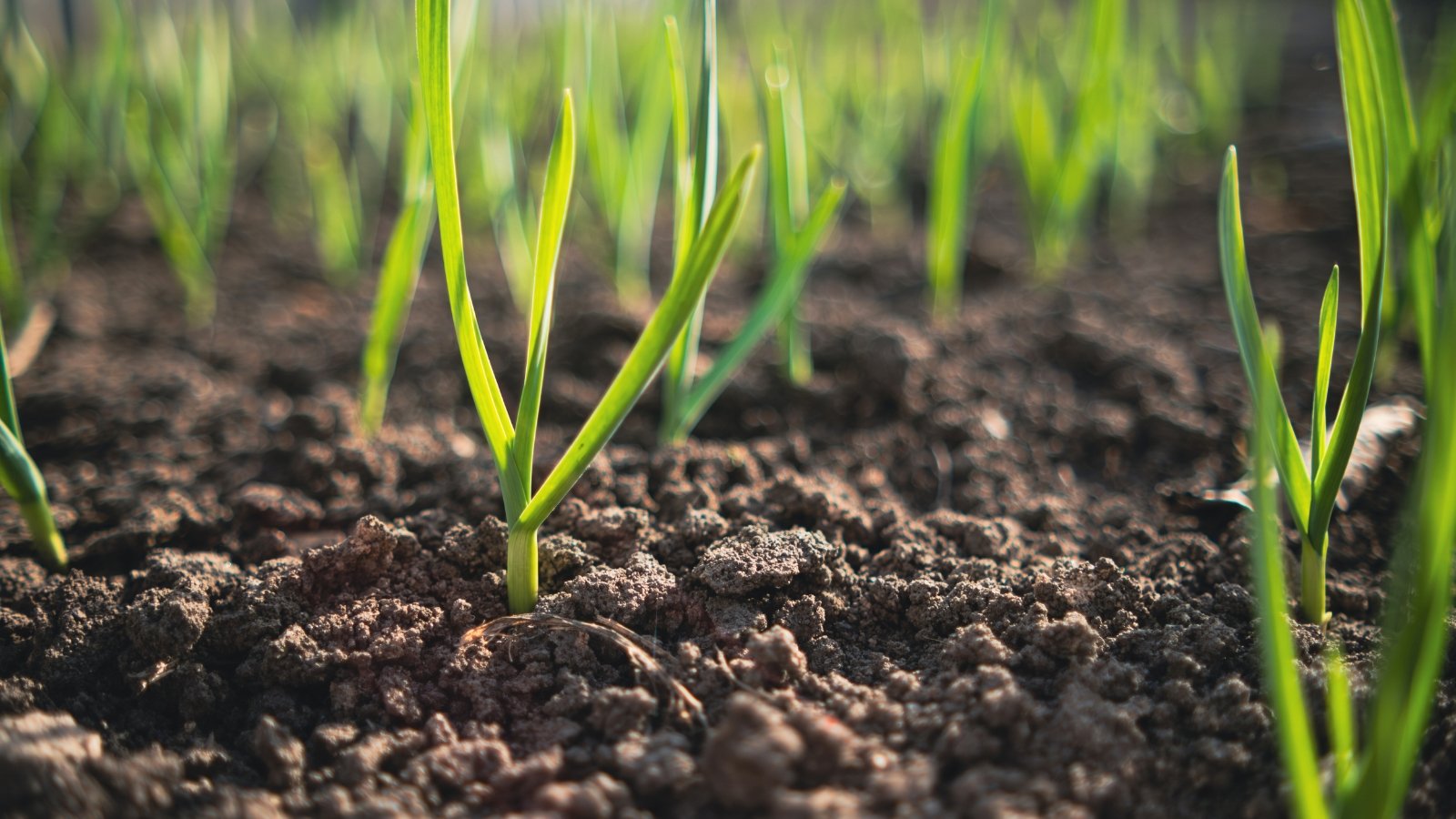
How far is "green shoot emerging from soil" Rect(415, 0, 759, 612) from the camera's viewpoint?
61cm

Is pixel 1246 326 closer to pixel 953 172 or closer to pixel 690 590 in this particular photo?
pixel 690 590

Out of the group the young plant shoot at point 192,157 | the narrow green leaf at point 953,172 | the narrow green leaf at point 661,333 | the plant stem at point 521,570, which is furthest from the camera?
the young plant shoot at point 192,157

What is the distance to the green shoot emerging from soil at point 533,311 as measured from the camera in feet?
2.01

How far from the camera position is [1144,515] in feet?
3.14

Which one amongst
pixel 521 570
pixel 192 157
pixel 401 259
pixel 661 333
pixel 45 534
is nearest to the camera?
pixel 661 333

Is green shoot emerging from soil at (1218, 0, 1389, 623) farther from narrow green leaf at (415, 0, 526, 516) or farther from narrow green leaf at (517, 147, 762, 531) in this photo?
narrow green leaf at (415, 0, 526, 516)

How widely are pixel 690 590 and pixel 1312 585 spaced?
520 mm

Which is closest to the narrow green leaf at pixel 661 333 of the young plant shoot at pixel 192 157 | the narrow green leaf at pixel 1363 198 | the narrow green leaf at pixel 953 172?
the narrow green leaf at pixel 1363 198

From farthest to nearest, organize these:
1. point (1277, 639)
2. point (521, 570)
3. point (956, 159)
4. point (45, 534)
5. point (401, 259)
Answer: point (956, 159), point (401, 259), point (45, 534), point (521, 570), point (1277, 639)

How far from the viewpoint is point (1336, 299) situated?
67 centimetres

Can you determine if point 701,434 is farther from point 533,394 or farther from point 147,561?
point 147,561

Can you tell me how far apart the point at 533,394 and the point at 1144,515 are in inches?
26.5

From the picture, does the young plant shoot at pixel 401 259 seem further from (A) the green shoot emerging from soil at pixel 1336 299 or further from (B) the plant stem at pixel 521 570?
(A) the green shoot emerging from soil at pixel 1336 299

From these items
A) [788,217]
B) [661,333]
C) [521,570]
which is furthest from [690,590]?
[788,217]
